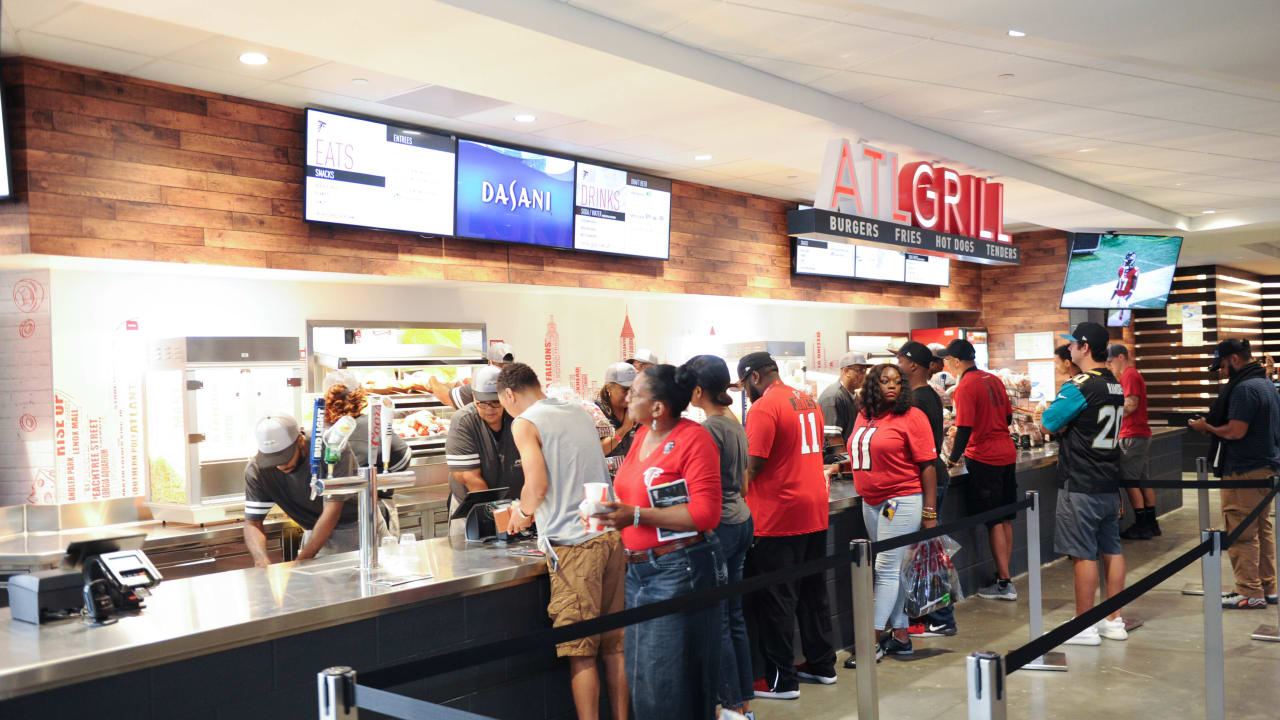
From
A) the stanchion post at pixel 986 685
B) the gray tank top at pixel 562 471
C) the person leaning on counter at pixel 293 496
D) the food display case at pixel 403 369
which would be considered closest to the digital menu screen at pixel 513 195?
the food display case at pixel 403 369

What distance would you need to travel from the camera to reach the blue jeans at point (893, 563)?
15.9 ft

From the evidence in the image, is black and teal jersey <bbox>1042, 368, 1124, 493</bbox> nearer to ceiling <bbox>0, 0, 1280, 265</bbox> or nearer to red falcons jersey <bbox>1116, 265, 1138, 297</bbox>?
ceiling <bbox>0, 0, 1280, 265</bbox>

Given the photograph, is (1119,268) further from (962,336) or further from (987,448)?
(987,448)

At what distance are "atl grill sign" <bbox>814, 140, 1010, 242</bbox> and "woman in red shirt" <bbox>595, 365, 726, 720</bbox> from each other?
299cm

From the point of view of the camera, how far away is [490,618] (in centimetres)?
331

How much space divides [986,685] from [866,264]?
899 centimetres

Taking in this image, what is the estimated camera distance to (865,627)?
323cm

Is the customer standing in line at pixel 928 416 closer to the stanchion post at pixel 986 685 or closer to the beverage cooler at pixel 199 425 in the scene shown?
the stanchion post at pixel 986 685

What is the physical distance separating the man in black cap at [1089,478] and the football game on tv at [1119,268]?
5996 mm

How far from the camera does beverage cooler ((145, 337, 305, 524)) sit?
17.1 ft

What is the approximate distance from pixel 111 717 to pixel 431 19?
2754 mm

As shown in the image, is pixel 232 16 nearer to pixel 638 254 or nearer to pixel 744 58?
pixel 744 58

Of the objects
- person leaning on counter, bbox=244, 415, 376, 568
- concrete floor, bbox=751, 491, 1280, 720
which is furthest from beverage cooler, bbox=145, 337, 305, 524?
concrete floor, bbox=751, 491, 1280, 720

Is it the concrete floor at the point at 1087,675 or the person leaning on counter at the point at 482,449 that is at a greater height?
the person leaning on counter at the point at 482,449
